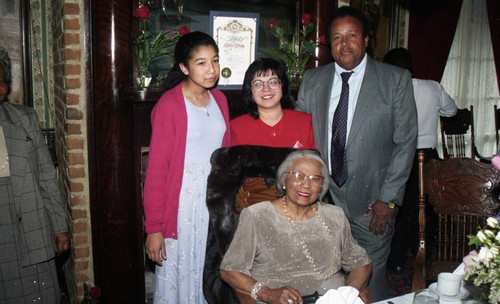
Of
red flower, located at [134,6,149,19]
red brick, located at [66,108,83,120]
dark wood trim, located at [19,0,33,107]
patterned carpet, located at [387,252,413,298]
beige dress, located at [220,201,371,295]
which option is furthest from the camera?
patterned carpet, located at [387,252,413,298]

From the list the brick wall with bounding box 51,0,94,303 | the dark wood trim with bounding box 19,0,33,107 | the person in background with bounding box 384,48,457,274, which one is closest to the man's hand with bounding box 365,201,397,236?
the person in background with bounding box 384,48,457,274

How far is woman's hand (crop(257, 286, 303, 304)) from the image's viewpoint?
170 centimetres

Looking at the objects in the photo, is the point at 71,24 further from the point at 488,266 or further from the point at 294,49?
the point at 488,266

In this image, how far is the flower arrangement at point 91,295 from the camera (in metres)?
2.64

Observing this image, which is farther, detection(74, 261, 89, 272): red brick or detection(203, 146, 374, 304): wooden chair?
detection(74, 261, 89, 272): red brick

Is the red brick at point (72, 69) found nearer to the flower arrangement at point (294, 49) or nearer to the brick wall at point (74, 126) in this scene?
the brick wall at point (74, 126)

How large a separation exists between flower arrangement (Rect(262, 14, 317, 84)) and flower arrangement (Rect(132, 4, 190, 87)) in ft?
2.39

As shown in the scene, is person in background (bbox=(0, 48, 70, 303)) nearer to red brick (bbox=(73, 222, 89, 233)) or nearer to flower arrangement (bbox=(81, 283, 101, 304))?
flower arrangement (bbox=(81, 283, 101, 304))

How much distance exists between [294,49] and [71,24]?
149 centimetres

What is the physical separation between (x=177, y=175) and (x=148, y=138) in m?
0.90

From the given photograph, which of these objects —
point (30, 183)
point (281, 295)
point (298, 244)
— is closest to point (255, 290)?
point (281, 295)

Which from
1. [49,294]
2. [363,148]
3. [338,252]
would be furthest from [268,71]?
[49,294]

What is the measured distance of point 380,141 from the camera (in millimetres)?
2248

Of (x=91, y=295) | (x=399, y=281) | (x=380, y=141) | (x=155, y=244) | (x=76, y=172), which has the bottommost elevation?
(x=399, y=281)
